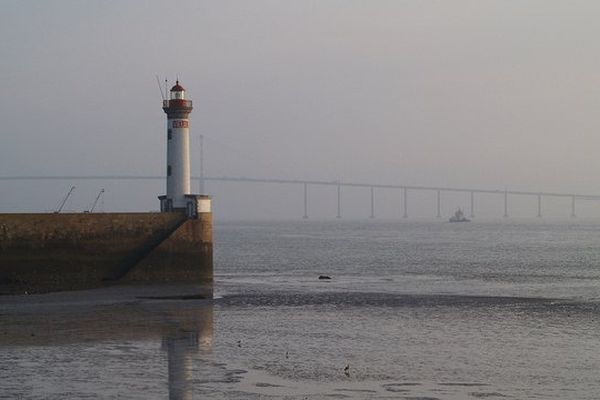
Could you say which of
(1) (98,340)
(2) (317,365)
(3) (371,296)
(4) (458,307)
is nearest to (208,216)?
(3) (371,296)

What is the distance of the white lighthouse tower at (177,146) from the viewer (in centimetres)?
3088

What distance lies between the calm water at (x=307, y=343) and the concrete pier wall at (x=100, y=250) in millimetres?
1537

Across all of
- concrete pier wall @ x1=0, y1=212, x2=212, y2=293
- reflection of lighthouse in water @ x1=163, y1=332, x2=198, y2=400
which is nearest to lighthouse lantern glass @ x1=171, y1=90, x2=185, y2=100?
concrete pier wall @ x1=0, y1=212, x2=212, y2=293

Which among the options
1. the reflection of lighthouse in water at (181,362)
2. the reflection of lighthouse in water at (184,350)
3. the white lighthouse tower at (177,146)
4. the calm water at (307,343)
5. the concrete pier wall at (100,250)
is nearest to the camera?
the reflection of lighthouse in water at (181,362)

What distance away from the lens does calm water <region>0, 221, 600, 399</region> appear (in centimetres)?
1365

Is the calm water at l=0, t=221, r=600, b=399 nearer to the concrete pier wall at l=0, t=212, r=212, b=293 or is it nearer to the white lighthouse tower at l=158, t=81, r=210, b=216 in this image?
the concrete pier wall at l=0, t=212, r=212, b=293

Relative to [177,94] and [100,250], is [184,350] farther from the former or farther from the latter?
[177,94]

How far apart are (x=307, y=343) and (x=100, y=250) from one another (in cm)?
1213

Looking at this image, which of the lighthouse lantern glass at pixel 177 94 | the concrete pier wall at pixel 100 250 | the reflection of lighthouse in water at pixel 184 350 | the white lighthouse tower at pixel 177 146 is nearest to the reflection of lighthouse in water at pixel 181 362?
the reflection of lighthouse in water at pixel 184 350

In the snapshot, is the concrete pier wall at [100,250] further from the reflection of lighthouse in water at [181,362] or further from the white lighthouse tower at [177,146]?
the reflection of lighthouse in water at [181,362]

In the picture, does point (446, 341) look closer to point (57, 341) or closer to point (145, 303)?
point (57, 341)

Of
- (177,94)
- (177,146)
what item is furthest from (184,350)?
(177,94)

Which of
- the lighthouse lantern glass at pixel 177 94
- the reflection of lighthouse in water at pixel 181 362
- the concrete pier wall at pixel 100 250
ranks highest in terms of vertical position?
the lighthouse lantern glass at pixel 177 94

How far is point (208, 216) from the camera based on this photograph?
2995 cm
